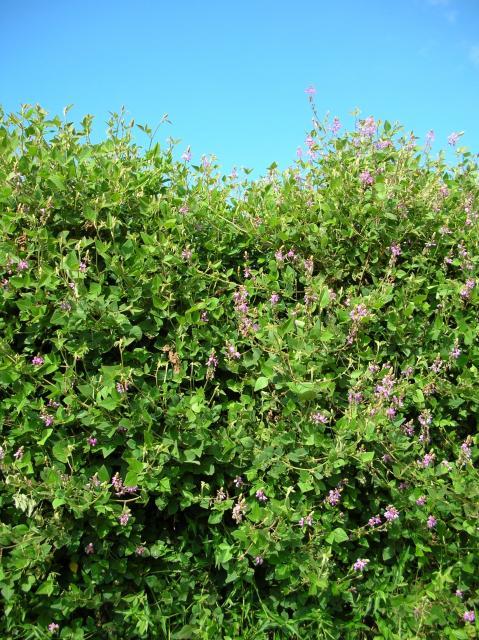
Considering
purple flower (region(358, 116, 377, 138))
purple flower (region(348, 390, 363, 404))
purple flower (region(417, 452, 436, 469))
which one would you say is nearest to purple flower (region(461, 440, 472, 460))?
purple flower (region(417, 452, 436, 469))

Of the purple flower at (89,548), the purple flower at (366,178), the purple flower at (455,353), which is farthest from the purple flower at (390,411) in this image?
the purple flower at (89,548)

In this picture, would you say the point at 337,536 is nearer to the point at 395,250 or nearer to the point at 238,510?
the point at 238,510

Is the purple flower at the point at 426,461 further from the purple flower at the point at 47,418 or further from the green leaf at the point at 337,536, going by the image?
the purple flower at the point at 47,418

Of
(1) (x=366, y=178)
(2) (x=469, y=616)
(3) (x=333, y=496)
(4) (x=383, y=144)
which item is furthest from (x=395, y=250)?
(2) (x=469, y=616)

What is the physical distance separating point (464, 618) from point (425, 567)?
366 millimetres

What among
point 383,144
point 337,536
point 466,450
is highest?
point 383,144

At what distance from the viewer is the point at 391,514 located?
3.18 metres

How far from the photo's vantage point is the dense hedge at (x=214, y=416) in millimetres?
2990

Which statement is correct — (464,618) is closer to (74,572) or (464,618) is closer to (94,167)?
(74,572)

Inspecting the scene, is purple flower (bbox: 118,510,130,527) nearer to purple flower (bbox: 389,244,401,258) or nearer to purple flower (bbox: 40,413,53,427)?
purple flower (bbox: 40,413,53,427)

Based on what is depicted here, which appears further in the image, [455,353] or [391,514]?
[455,353]

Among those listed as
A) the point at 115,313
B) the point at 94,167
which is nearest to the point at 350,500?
the point at 115,313

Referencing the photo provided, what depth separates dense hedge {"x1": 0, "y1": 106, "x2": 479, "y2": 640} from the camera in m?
2.99

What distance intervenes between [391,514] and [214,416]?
3.40ft
